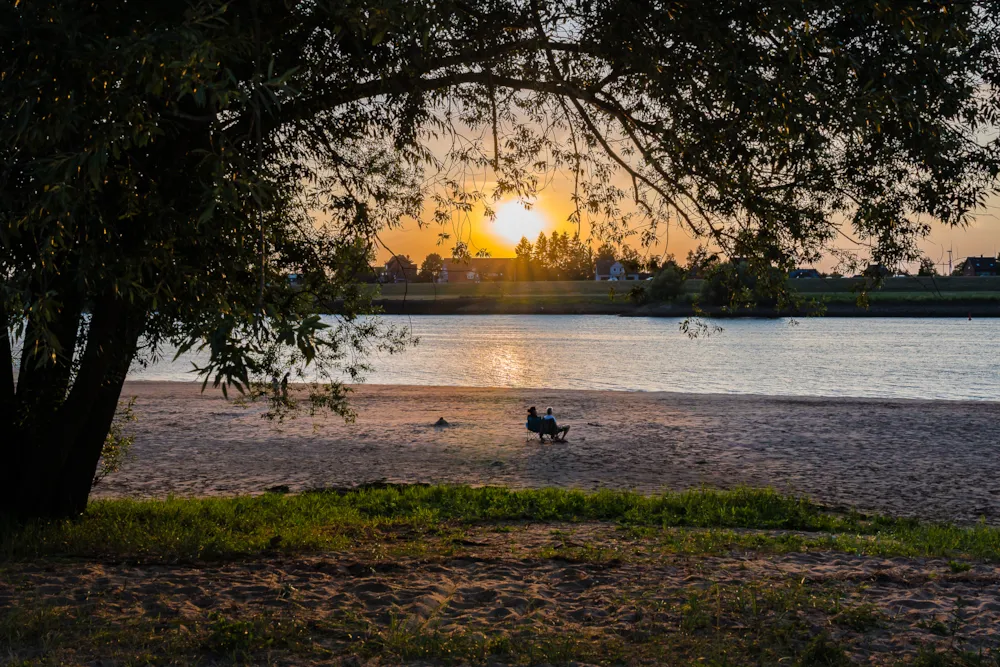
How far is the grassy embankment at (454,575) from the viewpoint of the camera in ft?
20.3

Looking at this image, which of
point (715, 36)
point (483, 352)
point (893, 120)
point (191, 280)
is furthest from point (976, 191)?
point (483, 352)

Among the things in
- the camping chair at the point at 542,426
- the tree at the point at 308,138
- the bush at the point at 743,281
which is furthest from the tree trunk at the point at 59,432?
the camping chair at the point at 542,426

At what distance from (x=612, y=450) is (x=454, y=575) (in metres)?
12.2

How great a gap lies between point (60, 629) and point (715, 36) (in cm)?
671

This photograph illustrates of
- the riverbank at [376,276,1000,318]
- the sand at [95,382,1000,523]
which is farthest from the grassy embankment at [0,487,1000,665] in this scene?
the riverbank at [376,276,1000,318]

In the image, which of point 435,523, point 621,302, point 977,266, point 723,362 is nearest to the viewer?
point 435,523

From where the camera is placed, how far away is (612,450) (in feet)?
65.9

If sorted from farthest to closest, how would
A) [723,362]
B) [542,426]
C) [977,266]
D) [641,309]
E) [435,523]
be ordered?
[977,266], [641,309], [723,362], [542,426], [435,523]

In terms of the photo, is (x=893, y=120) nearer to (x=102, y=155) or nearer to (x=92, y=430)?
(x=102, y=155)

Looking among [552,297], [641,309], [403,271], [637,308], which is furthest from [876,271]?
[552,297]

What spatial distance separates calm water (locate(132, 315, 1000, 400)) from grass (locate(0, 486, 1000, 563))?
1314cm

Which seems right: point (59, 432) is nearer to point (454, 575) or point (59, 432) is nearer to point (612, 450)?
point (454, 575)

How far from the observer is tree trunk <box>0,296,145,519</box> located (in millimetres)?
9430

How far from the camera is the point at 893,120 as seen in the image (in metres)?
7.58
